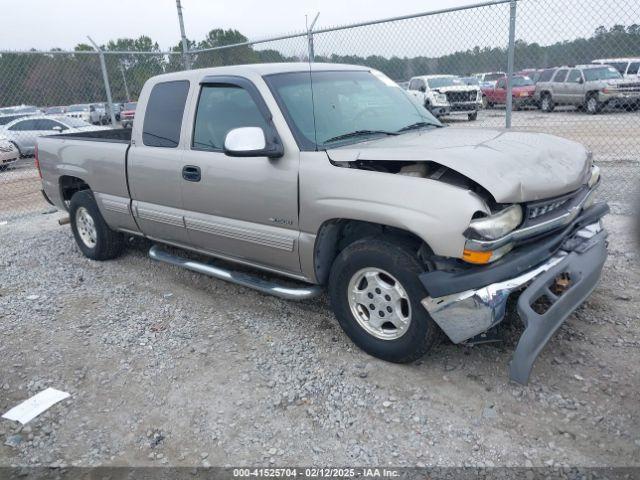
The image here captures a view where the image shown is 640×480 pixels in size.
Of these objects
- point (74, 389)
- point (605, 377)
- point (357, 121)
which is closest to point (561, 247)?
point (605, 377)

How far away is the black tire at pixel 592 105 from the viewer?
1525 centimetres

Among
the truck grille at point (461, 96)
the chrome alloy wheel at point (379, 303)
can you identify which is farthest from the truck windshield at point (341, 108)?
the truck grille at point (461, 96)

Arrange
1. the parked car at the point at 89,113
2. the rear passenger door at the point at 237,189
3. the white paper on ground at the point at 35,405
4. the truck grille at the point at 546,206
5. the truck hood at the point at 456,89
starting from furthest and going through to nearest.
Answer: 1. the parked car at the point at 89,113
2. the truck hood at the point at 456,89
3. the rear passenger door at the point at 237,189
4. the white paper on ground at the point at 35,405
5. the truck grille at the point at 546,206

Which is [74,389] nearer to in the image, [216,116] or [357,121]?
[216,116]

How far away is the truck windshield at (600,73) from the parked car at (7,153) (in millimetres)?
17720

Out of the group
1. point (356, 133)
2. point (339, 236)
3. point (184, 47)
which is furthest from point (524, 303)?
point (184, 47)

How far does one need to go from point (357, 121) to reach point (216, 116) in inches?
44.7

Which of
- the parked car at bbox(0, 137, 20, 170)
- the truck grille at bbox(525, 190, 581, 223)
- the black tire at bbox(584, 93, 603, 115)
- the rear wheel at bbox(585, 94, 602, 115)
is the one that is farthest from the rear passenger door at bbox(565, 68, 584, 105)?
the parked car at bbox(0, 137, 20, 170)

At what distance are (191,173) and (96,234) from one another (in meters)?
2.08

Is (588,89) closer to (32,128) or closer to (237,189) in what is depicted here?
(237,189)

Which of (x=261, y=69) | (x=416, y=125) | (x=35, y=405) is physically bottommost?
(x=35, y=405)

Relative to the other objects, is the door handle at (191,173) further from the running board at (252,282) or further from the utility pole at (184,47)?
the utility pole at (184,47)

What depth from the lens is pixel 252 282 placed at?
164 inches

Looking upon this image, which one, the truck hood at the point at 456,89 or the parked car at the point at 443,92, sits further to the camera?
the truck hood at the point at 456,89
